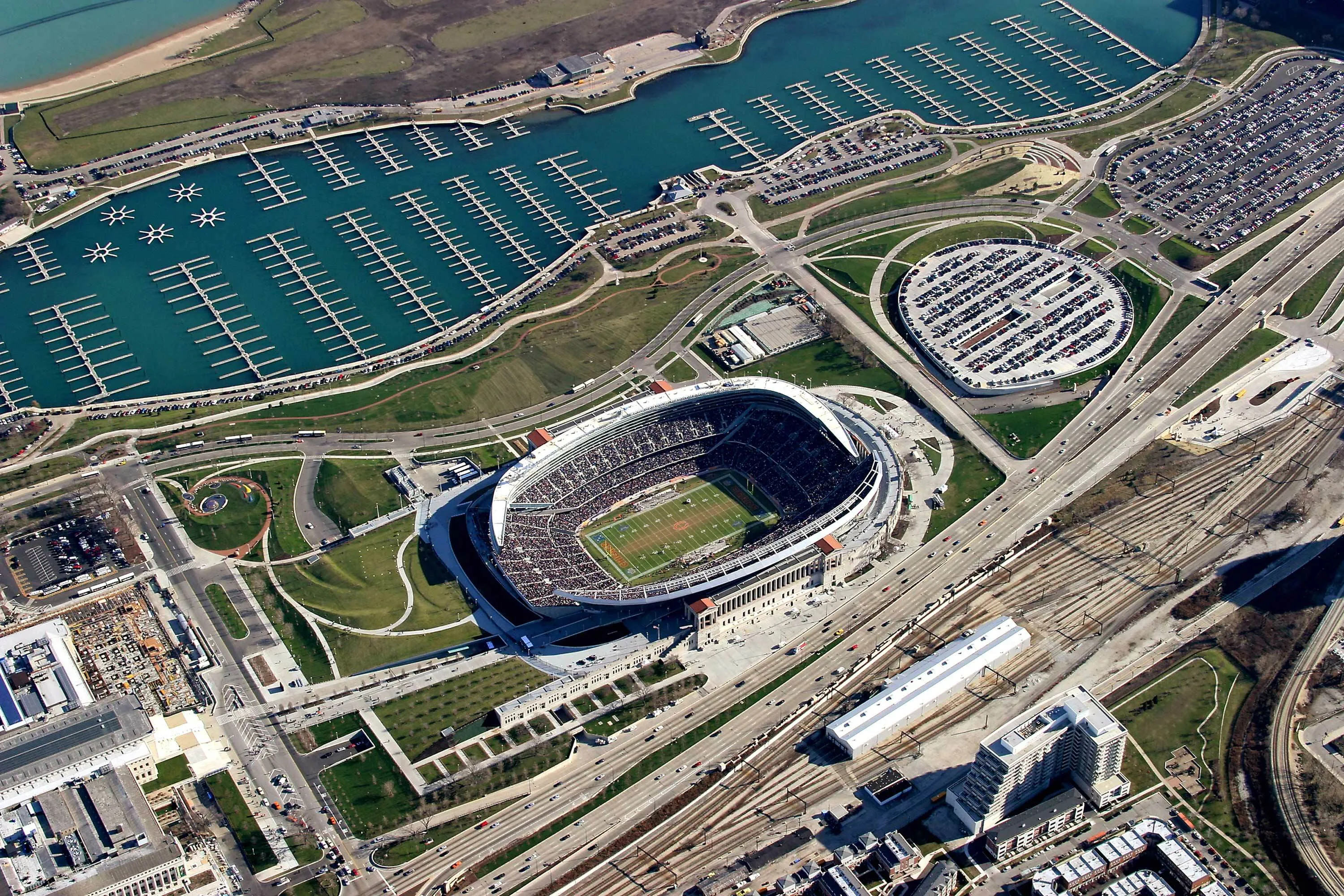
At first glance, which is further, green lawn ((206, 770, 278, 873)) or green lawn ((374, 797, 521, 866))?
green lawn ((374, 797, 521, 866))

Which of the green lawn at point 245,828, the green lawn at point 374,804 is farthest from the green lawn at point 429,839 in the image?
the green lawn at point 245,828

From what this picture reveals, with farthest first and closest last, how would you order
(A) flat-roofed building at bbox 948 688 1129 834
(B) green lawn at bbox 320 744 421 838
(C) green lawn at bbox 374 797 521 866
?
(B) green lawn at bbox 320 744 421 838, (C) green lawn at bbox 374 797 521 866, (A) flat-roofed building at bbox 948 688 1129 834

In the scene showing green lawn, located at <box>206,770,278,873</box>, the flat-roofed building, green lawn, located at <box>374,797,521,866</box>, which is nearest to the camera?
the flat-roofed building

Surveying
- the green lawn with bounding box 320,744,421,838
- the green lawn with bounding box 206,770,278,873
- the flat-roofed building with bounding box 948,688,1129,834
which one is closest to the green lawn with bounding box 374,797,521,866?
the green lawn with bounding box 320,744,421,838

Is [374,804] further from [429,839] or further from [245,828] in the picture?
[245,828]

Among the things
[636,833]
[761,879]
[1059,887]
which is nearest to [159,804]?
[636,833]

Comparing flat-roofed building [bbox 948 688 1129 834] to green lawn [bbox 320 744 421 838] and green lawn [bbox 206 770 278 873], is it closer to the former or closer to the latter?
green lawn [bbox 320 744 421 838]
